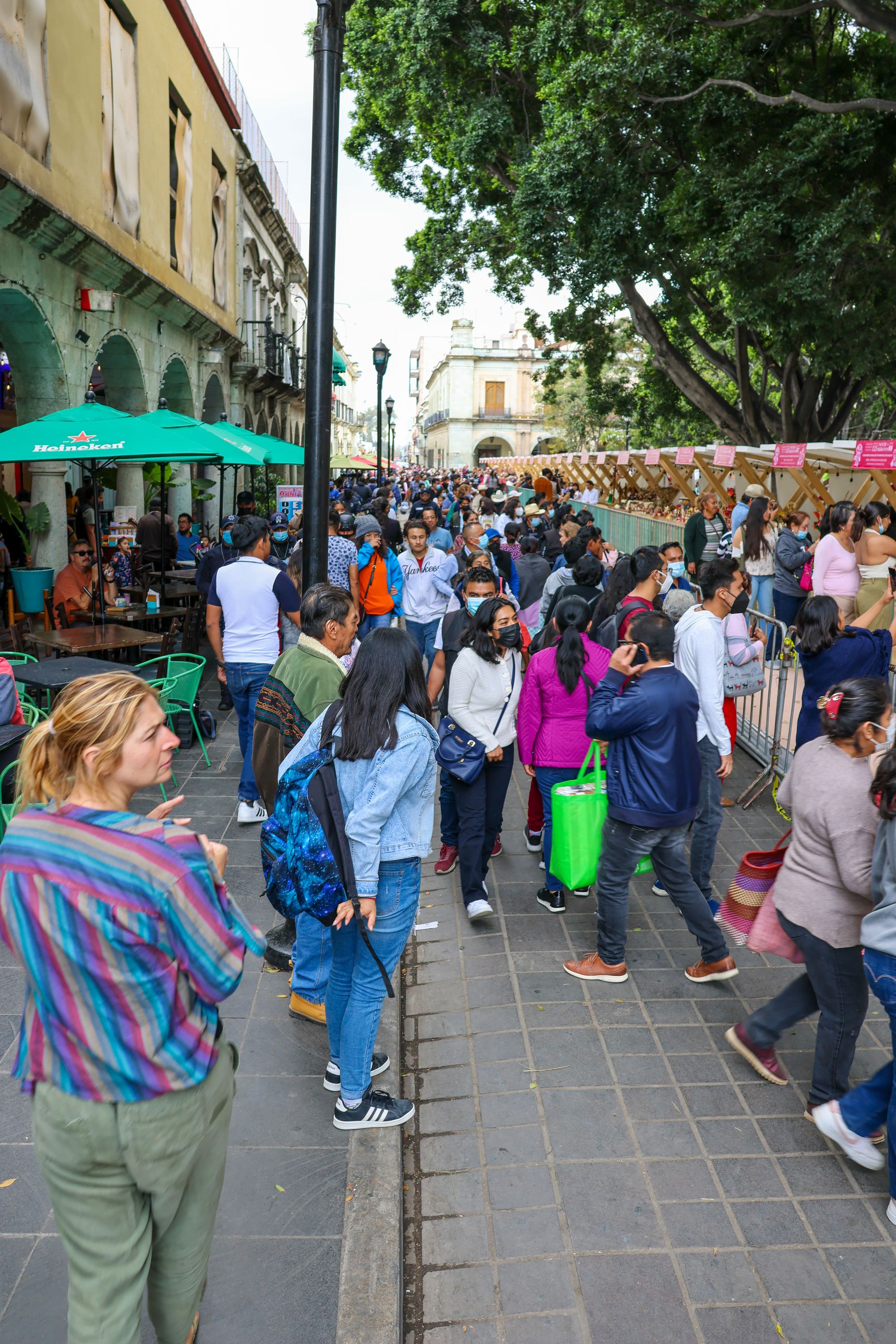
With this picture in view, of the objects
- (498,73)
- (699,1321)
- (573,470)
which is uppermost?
(498,73)

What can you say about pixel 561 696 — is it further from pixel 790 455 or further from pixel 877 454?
pixel 790 455

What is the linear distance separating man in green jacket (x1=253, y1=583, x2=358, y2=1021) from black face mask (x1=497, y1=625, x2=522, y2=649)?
0.92 m

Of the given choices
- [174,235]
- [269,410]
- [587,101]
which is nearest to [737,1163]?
[587,101]

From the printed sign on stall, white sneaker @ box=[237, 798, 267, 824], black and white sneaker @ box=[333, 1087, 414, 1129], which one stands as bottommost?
black and white sneaker @ box=[333, 1087, 414, 1129]

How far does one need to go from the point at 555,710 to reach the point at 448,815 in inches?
41.6

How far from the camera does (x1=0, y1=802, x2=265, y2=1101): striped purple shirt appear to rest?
1.86m

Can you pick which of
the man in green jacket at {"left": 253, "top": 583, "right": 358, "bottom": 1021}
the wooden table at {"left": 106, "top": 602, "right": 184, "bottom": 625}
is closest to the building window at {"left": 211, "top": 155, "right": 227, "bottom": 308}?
the wooden table at {"left": 106, "top": 602, "right": 184, "bottom": 625}

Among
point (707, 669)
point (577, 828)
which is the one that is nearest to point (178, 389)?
point (707, 669)

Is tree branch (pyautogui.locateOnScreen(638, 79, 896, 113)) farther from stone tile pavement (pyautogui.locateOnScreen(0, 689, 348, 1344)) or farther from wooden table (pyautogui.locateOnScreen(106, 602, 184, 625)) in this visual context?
stone tile pavement (pyautogui.locateOnScreen(0, 689, 348, 1344))

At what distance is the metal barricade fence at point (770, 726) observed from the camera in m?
7.00

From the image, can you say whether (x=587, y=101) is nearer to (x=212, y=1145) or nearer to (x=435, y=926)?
(x=435, y=926)

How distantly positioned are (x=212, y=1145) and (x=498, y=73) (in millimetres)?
17546

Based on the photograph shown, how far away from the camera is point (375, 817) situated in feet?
9.84

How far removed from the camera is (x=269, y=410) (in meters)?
32.2
